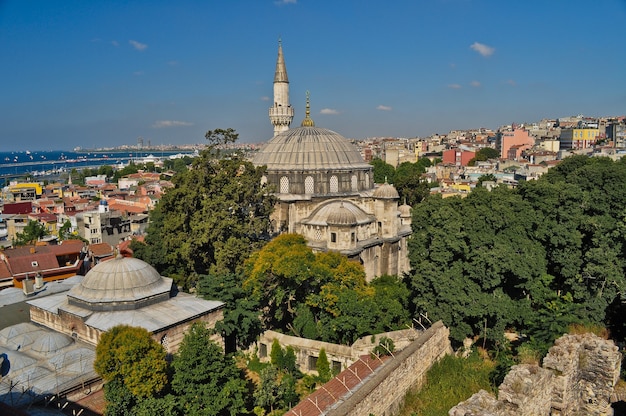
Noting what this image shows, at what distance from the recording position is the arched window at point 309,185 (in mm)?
26562

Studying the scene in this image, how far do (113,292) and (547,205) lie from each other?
1533 cm

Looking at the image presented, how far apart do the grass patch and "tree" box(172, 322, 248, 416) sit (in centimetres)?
461

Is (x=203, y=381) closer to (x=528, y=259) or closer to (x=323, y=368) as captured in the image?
(x=323, y=368)

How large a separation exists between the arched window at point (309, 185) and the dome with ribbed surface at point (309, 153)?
0.55 metres

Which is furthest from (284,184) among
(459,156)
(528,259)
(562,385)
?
(459,156)

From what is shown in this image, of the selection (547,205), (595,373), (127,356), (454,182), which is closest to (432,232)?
(547,205)

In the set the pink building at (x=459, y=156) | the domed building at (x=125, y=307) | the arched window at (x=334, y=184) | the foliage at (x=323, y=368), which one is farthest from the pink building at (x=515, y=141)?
the domed building at (x=125, y=307)

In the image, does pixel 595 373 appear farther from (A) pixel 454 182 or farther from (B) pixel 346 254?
(A) pixel 454 182

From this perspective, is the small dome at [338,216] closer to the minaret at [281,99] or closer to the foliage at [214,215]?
the foliage at [214,215]

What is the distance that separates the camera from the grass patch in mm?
13266

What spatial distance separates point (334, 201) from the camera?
Answer: 25656 mm

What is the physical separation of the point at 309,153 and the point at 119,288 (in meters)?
14.0

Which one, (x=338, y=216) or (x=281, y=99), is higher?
(x=281, y=99)

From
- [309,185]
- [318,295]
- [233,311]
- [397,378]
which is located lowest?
[397,378]
